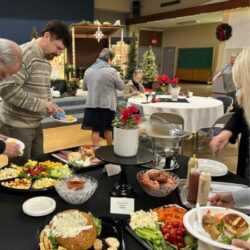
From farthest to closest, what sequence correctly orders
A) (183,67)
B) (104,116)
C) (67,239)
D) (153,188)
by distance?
(183,67) → (104,116) → (153,188) → (67,239)

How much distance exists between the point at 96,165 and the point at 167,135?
0.44 metres

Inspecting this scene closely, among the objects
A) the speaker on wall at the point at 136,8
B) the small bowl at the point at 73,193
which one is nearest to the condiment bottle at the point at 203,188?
the small bowl at the point at 73,193

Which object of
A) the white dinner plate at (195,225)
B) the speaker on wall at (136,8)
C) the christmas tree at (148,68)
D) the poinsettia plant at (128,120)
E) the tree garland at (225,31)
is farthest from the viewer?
the speaker on wall at (136,8)

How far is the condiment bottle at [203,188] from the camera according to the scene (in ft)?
3.92

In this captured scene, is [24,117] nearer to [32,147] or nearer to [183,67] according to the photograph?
A: [32,147]

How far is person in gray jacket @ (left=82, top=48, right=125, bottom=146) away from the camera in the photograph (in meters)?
3.44

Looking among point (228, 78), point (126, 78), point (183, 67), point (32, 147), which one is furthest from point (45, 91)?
point (183, 67)

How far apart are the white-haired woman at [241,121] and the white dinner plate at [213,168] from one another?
4.8 inches

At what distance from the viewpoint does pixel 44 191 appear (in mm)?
1294

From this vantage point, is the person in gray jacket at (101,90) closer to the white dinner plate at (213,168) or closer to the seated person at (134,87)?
the seated person at (134,87)

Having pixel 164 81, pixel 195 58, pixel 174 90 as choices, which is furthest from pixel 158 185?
pixel 195 58

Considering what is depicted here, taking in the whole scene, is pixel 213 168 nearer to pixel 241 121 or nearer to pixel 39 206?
pixel 241 121

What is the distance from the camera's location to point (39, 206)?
1.18 m

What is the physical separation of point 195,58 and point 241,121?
1258 centimetres
